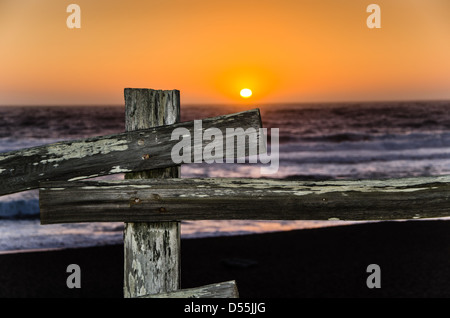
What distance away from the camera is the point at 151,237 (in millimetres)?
2930

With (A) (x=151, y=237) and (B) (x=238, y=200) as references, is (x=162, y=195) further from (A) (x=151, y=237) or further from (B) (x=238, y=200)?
(B) (x=238, y=200)

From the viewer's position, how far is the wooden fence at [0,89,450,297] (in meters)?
2.83

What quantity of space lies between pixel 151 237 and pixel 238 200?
0.54 metres

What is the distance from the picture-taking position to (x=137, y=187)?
2848 millimetres

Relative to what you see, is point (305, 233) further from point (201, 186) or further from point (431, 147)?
point (431, 147)

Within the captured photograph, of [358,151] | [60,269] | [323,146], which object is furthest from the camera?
[323,146]

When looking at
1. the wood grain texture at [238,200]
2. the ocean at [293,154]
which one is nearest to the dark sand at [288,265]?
the ocean at [293,154]

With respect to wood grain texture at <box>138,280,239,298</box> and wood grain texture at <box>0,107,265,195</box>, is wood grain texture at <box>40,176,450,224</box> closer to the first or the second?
wood grain texture at <box>0,107,265,195</box>

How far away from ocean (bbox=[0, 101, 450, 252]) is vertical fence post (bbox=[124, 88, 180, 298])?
1.17 metres

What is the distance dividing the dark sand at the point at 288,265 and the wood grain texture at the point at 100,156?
4.02 meters

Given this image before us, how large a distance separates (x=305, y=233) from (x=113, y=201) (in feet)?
23.7
